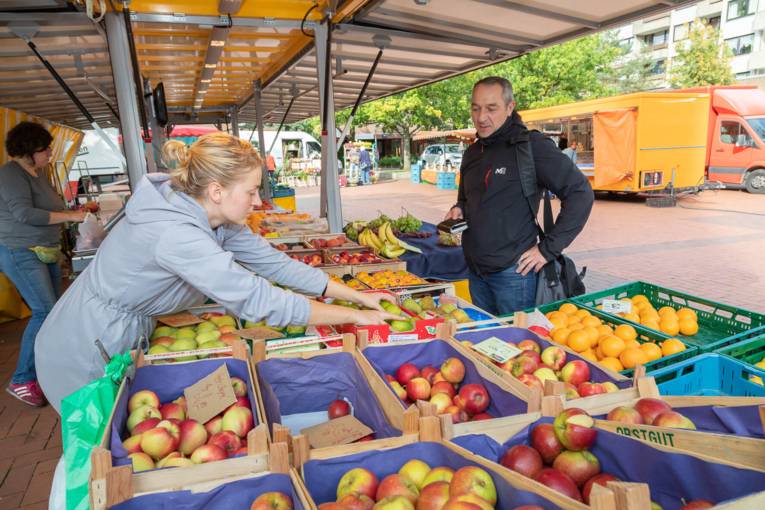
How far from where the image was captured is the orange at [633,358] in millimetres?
2408

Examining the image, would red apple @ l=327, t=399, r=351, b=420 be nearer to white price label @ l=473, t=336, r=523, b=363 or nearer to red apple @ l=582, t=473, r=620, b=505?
white price label @ l=473, t=336, r=523, b=363

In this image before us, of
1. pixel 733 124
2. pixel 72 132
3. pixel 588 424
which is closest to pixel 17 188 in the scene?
pixel 588 424

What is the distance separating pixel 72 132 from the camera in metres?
12.5

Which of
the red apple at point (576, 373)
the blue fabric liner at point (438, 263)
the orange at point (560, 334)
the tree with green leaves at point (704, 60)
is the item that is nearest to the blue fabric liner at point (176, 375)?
the red apple at point (576, 373)

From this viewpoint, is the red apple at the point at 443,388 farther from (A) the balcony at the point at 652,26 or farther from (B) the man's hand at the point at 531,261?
(A) the balcony at the point at 652,26

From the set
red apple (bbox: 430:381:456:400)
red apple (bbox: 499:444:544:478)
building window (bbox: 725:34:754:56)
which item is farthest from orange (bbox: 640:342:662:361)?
building window (bbox: 725:34:754:56)

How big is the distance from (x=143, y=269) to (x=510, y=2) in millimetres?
3511

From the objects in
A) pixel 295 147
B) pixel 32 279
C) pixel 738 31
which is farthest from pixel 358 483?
pixel 738 31

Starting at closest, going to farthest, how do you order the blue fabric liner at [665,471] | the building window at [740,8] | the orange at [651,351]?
the blue fabric liner at [665,471]
the orange at [651,351]
the building window at [740,8]

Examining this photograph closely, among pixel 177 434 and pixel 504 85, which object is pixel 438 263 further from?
pixel 177 434

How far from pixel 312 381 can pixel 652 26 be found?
161 ft

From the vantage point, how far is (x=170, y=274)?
6.91 ft

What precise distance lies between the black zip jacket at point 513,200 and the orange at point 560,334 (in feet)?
1.79

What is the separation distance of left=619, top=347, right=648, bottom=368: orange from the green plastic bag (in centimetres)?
224
